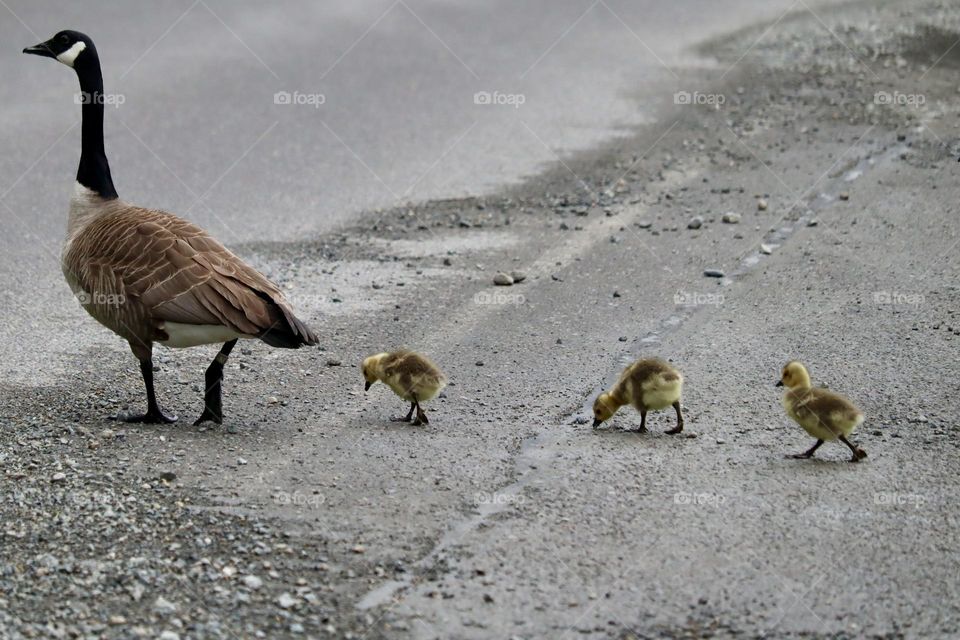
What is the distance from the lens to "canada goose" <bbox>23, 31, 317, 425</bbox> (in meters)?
6.40

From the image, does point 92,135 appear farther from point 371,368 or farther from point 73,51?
point 371,368

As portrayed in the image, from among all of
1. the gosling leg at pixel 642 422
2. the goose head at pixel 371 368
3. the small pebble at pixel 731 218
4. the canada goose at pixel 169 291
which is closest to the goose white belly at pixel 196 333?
the canada goose at pixel 169 291

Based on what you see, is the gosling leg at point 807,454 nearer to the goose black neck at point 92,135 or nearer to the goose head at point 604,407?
the goose head at point 604,407

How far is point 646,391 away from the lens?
21.1 feet

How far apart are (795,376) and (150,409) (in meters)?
3.38

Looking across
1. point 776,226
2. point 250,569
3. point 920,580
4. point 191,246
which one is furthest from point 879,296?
point 250,569

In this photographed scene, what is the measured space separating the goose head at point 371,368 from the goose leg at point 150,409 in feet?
3.45

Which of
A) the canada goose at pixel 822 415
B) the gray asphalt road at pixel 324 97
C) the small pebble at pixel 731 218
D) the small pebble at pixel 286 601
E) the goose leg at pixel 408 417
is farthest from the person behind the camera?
the gray asphalt road at pixel 324 97

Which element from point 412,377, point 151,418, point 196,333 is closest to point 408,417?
point 412,377

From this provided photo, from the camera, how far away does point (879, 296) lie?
8727 millimetres

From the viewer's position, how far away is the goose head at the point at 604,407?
260 inches

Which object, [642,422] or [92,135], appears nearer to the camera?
[642,422]

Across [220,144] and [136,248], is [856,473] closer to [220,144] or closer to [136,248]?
[136,248]

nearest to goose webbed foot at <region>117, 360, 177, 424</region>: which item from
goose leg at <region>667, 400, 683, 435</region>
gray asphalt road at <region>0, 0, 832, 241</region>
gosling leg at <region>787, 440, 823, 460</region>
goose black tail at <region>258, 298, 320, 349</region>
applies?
goose black tail at <region>258, 298, 320, 349</region>
